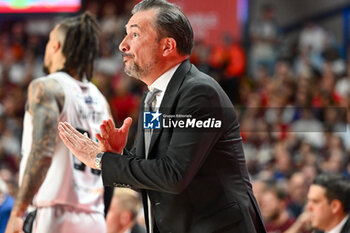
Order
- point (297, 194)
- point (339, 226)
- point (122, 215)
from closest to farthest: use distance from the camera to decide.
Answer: point (339, 226) < point (122, 215) < point (297, 194)

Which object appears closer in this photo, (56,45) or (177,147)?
(177,147)

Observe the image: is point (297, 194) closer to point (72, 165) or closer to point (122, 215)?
point (122, 215)

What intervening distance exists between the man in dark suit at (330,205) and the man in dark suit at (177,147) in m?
1.95

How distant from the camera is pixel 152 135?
2789 millimetres

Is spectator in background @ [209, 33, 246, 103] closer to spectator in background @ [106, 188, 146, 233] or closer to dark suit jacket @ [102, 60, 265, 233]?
spectator in background @ [106, 188, 146, 233]

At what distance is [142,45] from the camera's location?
2.84m

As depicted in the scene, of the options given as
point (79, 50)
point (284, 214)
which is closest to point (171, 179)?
point (79, 50)

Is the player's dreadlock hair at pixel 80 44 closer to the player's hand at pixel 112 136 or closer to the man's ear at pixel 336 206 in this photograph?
the player's hand at pixel 112 136

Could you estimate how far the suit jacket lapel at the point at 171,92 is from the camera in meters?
2.77

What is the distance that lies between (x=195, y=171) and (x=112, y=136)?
0.40 metres

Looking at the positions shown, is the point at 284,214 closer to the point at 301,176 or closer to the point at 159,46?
the point at 301,176

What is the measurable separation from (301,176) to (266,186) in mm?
680

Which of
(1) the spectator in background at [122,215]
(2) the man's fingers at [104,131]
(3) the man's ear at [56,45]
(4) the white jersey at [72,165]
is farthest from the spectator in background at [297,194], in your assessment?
(2) the man's fingers at [104,131]

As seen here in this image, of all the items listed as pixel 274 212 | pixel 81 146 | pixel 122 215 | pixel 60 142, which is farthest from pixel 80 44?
pixel 274 212
